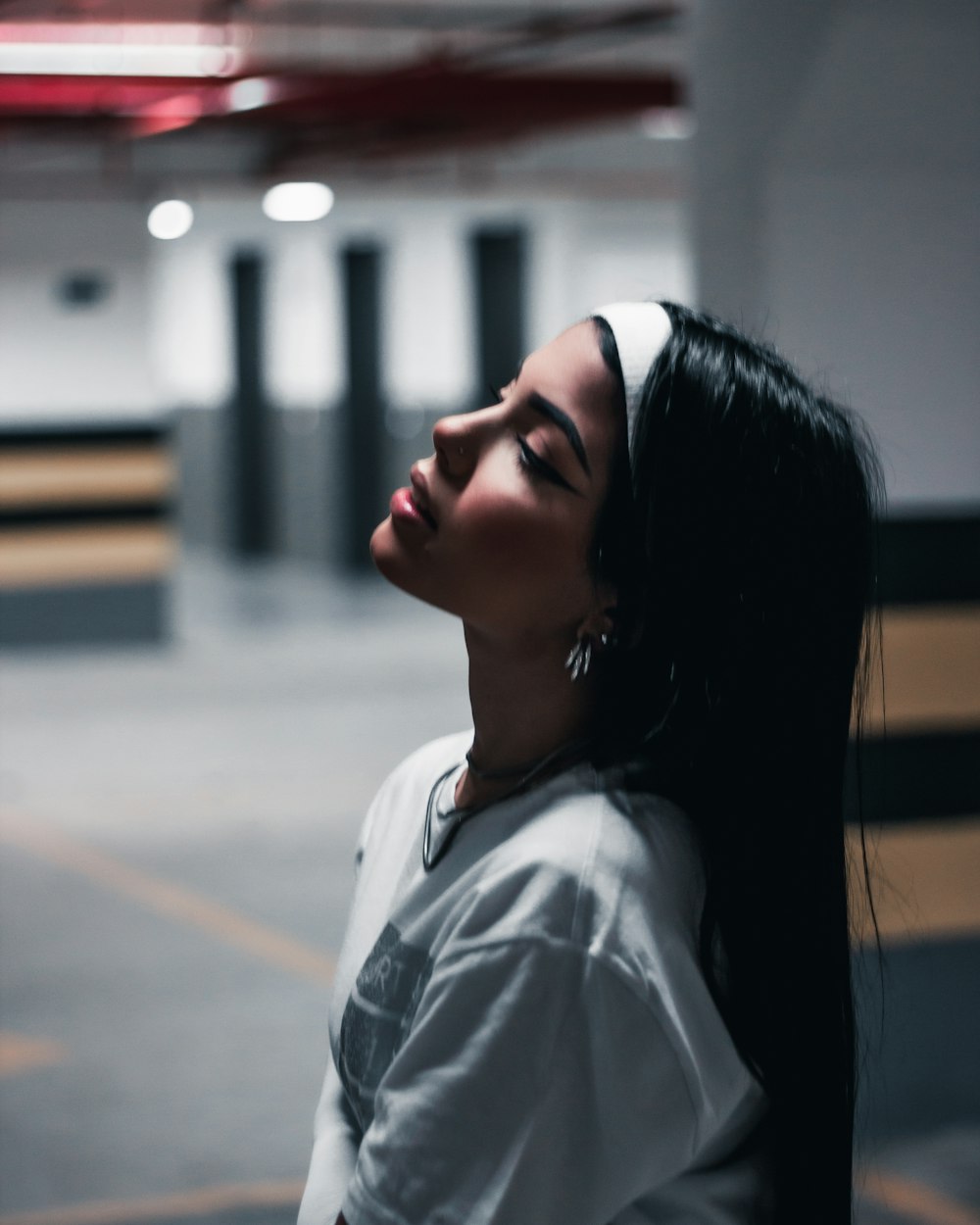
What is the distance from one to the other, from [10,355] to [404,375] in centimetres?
661

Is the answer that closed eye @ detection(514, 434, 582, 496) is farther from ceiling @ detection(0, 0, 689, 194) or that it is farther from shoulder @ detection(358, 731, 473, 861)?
ceiling @ detection(0, 0, 689, 194)

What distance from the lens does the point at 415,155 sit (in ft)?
37.0

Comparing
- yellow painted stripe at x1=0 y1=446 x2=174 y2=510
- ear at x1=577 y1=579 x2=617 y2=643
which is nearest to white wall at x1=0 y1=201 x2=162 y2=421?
yellow painted stripe at x1=0 y1=446 x2=174 y2=510

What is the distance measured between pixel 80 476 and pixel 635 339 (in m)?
9.99

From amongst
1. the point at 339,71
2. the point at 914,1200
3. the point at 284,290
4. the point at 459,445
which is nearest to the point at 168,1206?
the point at 914,1200

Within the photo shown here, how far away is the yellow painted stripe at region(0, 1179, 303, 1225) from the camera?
10.2 feet

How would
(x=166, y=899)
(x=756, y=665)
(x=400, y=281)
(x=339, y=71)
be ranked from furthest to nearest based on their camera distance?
1. (x=400, y=281)
2. (x=339, y=71)
3. (x=166, y=899)
4. (x=756, y=665)

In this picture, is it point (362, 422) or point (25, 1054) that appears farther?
point (362, 422)

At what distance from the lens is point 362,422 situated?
14.6m

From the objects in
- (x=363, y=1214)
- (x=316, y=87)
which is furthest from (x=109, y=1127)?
(x=316, y=87)

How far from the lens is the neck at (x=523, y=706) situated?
1.18 meters

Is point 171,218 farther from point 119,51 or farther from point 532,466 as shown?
point 532,466

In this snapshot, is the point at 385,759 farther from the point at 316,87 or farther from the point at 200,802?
the point at 316,87

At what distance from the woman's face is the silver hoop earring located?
12 millimetres
